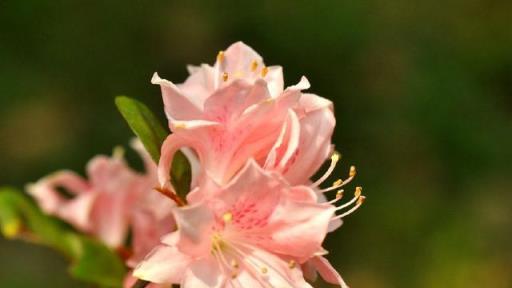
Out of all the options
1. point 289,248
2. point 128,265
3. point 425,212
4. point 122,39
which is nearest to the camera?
point 289,248

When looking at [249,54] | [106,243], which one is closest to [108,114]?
[106,243]

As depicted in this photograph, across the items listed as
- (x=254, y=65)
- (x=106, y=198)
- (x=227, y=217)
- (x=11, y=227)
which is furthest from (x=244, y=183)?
(x=106, y=198)

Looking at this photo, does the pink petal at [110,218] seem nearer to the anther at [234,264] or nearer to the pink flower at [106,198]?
the pink flower at [106,198]

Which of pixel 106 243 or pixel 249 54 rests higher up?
pixel 249 54

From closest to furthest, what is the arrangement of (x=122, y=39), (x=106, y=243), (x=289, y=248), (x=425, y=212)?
1. (x=289, y=248)
2. (x=106, y=243)
3. (x=425, y=212)
4. (x=122, y=39)

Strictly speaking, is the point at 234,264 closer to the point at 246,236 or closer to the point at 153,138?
the point at 246,236

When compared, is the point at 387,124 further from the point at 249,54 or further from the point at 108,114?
the point at 249,54
